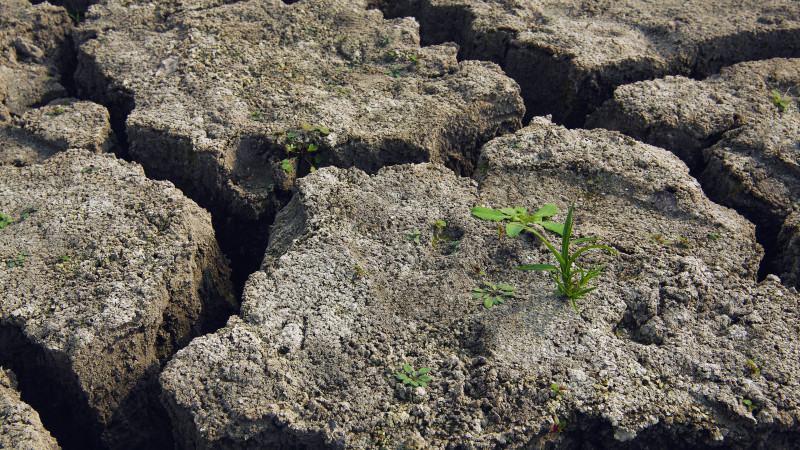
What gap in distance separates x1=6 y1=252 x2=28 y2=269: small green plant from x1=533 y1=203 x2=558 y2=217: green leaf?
164 centimetres

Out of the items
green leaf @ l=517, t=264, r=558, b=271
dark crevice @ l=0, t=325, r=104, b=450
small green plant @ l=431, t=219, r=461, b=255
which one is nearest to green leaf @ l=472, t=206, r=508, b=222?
small green plant @ l=431, t=219, r=461, b=255

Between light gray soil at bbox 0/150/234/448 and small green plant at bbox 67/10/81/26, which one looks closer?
light gray soil at bbox 0/150/234/448

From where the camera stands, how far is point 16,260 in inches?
77.4

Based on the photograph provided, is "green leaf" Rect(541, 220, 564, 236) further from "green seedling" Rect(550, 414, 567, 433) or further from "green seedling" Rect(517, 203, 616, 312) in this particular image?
"green seedling" Rect(550, 414, 567, 433)

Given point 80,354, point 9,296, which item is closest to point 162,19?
point 9,296

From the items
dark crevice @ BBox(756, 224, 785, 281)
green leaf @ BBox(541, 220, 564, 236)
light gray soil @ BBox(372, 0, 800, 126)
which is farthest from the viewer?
light gray soil @ BBox(372, 0, 800, 126)

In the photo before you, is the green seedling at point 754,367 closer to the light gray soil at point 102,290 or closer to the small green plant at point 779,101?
the small green plant at point 779,101

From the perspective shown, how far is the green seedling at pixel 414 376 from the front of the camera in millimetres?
1670

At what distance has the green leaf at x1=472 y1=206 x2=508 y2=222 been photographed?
2.00 meters

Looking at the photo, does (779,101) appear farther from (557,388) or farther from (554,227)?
→ (557,388)

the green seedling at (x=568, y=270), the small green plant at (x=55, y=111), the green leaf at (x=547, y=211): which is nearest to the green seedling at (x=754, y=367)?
the green seedling at (x=568, y=270)

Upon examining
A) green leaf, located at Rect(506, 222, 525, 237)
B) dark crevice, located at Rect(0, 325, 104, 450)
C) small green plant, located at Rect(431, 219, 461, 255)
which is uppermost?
green leaf, located at Rect(506, 222, 525, 237)

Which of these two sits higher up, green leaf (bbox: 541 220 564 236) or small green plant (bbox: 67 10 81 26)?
small green plant (bbox: 67 10 81 26)

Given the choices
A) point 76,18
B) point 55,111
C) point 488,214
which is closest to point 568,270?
point 488,214
